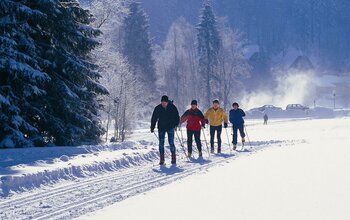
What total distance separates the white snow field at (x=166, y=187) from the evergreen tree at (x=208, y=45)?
46.9 meters

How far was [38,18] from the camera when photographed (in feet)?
48.3

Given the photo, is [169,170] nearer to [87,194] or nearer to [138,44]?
[87,194]

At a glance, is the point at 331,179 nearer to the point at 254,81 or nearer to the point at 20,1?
the point at 20,1

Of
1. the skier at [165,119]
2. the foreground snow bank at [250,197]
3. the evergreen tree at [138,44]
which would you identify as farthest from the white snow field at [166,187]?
the evergreen tree at [138,44]

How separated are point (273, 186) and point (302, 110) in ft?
206

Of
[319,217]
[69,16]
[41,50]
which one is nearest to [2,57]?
[41,50]

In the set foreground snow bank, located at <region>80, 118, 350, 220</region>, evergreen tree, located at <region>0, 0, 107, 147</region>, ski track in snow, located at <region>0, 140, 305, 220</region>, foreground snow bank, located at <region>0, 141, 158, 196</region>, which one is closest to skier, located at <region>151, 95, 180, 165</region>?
foreground snow bank, located at <region>0, 141, 158, 196</region>

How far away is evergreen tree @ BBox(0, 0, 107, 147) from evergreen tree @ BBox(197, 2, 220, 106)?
1678 inches

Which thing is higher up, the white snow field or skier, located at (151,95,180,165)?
skier, located at (151,95,180,165)

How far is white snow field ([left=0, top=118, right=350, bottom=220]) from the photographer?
6.56m

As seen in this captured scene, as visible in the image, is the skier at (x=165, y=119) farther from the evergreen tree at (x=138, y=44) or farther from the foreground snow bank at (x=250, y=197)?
the evergreen tree at (x=138, y=44)

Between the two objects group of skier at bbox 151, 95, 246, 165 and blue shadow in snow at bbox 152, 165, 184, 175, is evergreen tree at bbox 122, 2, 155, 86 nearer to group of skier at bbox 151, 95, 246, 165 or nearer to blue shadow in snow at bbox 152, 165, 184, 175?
group of skier at bbox 151, 95, 246, 165

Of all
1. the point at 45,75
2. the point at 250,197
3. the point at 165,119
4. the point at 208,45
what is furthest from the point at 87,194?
the point at 208,45

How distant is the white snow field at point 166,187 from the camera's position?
6.56m
